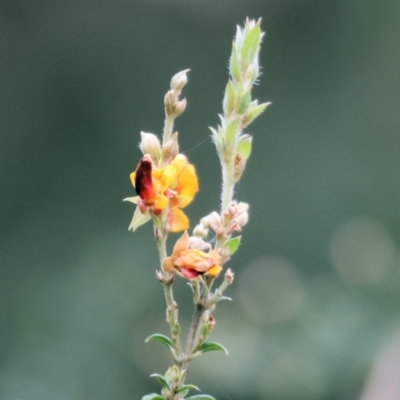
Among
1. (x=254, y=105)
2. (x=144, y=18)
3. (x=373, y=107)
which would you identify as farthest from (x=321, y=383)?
(x=144, y=18)

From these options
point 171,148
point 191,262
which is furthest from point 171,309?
point 171,148

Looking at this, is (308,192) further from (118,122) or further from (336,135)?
(118,122)

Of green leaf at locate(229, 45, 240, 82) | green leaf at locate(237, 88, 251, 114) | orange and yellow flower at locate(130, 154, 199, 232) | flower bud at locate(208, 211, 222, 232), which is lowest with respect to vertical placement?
flower bud at locate(208, 211, 222, 232)

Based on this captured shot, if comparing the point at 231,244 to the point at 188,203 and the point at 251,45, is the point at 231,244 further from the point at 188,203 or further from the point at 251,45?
the point at 251,45

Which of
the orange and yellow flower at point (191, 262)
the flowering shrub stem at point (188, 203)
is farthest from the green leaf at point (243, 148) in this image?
the orange and yellow flower at point (191, 262)

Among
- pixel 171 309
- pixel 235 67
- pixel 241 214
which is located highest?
pixel 235 67

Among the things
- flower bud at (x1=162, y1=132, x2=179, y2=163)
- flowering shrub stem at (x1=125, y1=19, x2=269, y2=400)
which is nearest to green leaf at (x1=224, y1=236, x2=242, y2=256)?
flowering shrub stem at (x1=125, y1=19, x2=269, y2=400)

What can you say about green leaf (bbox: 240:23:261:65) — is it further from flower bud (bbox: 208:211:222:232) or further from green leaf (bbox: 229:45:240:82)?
flower bud (bbox: 208:211:222:232)
